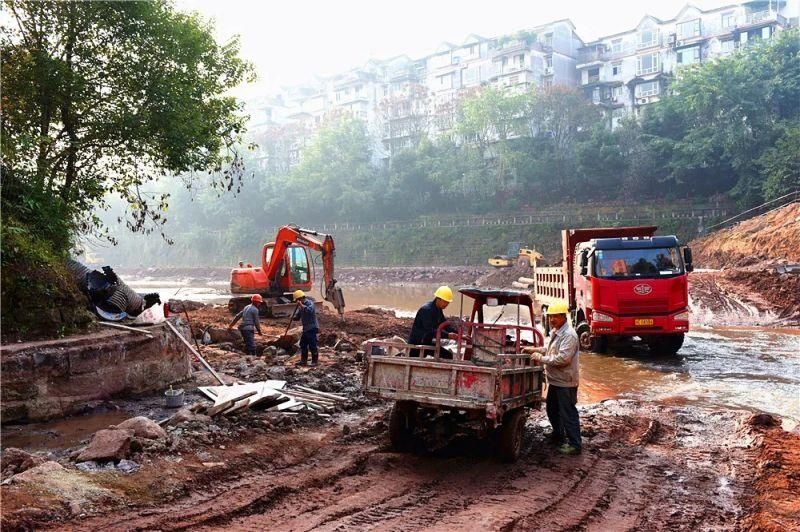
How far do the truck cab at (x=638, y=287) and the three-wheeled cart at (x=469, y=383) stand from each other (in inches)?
233

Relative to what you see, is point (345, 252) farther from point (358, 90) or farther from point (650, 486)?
point (650, 486)

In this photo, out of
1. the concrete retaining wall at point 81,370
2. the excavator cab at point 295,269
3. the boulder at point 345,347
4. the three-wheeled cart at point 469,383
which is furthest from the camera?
the excavator cab at point 295,269

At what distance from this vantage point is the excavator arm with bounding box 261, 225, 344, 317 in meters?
17.0

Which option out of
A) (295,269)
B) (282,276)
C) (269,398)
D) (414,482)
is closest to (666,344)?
(269,398)

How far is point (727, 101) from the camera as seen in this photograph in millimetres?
39812

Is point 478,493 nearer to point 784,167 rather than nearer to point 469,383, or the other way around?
point 469,383

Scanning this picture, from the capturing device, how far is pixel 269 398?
8414mm

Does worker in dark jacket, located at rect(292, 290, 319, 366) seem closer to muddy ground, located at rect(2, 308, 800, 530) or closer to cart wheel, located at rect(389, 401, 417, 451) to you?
muddy ground, located at rect(2, 308, 800, 530)

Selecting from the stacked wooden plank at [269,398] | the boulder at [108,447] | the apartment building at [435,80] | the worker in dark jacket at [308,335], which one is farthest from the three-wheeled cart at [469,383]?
the apartment building at [435,80]

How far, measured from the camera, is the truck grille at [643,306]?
514 inches

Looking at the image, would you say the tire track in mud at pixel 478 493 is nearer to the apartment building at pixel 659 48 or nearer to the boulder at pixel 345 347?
the boulder at pixel 345 347

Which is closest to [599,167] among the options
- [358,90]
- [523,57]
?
[523,57]

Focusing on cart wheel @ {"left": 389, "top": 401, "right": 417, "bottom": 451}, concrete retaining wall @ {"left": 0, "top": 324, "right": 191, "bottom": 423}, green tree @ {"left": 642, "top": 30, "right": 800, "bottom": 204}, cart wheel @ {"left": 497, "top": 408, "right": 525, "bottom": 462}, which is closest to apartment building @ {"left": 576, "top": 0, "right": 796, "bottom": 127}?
green tree @ {"left": 642, "top": 30, "right": 800, "bottom": 204}

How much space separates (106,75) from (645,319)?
1173cm
